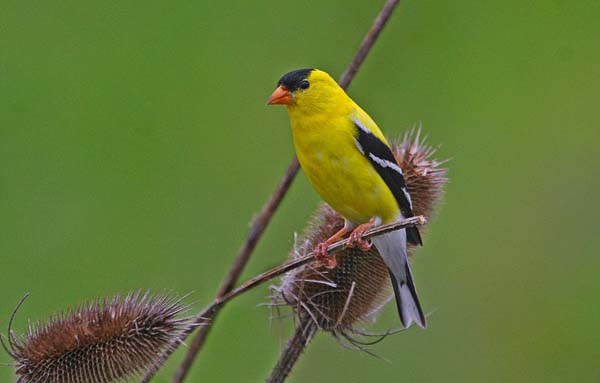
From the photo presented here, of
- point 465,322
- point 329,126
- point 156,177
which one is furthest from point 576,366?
point 329,126

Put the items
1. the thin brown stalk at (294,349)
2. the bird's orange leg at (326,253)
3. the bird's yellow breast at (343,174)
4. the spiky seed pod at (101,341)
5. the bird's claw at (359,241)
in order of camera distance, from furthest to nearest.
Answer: the bird's yellow breast at (343,174) < the bird's claw at (359,241) < the bird's orange leg at (326,253) < the thin brown stalk at (294,349) < the spiky seed pod at (101,341)

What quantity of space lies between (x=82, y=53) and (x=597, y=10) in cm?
295

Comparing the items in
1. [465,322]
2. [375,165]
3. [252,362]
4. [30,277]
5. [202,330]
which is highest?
[375,165]

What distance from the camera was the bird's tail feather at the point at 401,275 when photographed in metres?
2.27

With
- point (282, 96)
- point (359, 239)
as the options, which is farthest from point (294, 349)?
point (282, 96)

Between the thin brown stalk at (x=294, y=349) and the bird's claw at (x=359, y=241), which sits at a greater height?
the bird's claw at (x=359, y=241)

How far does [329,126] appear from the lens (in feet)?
7.72

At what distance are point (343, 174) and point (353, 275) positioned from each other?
241mm

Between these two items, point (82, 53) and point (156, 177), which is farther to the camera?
point (82, 53)

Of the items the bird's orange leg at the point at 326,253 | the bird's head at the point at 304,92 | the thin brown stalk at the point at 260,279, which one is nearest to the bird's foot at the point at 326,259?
the bird's orange leg at the point at 326,253

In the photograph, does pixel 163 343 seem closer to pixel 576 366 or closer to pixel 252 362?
pixel 252 362

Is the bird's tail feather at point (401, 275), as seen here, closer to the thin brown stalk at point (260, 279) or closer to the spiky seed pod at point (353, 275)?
the spiky seed pod at point (353, 275)

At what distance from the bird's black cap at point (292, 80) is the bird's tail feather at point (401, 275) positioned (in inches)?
17.6

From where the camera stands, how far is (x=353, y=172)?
90.4 inches
